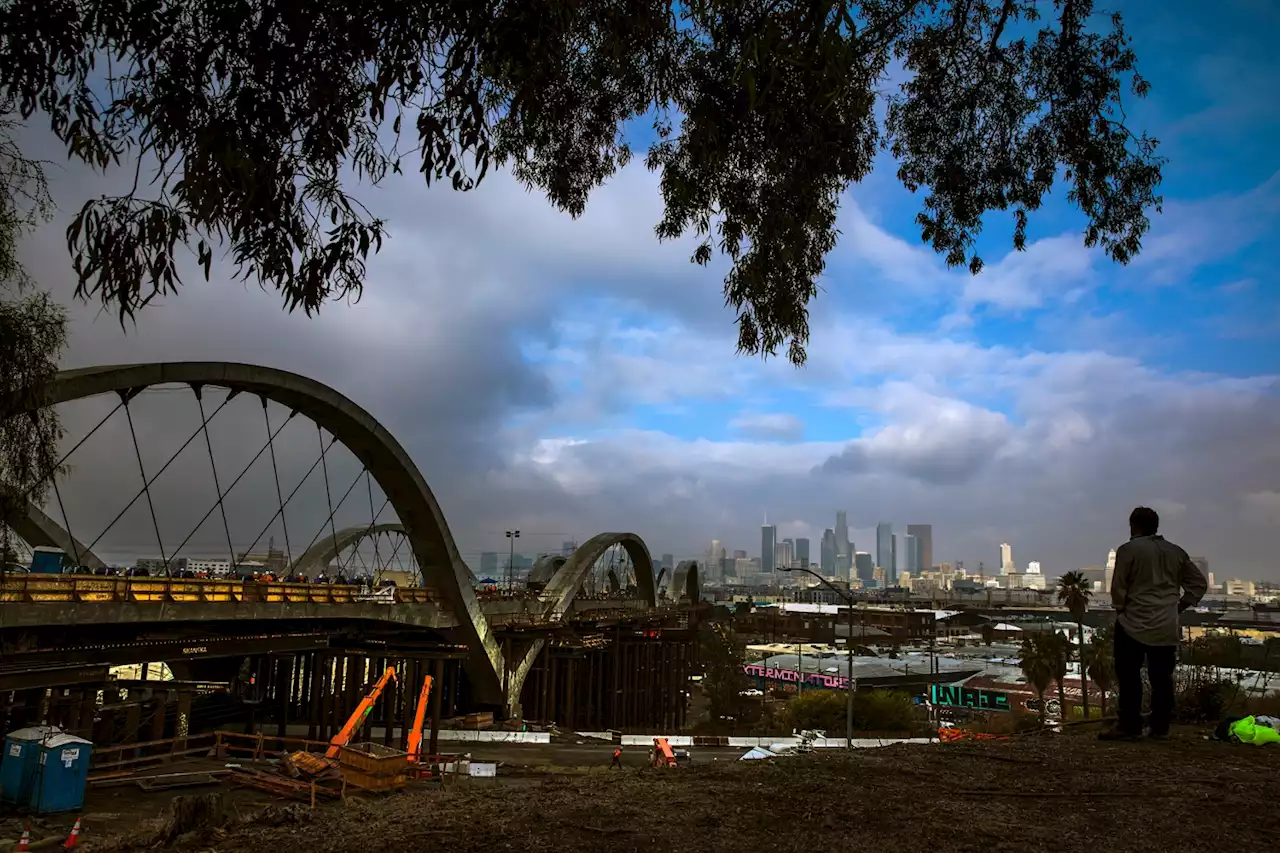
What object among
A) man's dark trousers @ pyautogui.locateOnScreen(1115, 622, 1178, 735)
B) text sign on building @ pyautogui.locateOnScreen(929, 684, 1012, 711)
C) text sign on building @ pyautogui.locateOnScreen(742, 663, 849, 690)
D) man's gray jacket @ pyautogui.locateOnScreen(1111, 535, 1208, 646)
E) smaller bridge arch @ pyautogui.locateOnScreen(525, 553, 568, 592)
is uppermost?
man's gray jacket @ pyautogui.locateOnScreen(1111, 535, 1208, 646)

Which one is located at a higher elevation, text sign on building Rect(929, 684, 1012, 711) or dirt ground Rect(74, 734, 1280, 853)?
dirt ground Rect(74, 734, 1280, 853)

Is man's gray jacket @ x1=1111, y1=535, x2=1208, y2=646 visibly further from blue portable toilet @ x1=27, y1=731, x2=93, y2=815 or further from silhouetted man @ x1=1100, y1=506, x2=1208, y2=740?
blue portable toilet @ x1=27, y1=731, x2=93, y2=815

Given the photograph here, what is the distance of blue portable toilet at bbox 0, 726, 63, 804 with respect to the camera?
66.7ft

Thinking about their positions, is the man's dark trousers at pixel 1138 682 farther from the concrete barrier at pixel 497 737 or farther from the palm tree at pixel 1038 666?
the palm tree at pixel 1038 666

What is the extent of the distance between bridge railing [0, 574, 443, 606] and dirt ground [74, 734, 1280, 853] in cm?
2059

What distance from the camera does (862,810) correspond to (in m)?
5.75

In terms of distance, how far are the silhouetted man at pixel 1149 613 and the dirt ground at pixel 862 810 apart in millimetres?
883

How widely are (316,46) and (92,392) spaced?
25.8 meters

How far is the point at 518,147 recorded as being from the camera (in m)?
12.7

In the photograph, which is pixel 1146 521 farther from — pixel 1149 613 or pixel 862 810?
pixel 862 810

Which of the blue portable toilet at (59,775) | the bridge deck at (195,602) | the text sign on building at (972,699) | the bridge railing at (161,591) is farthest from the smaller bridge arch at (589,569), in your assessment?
the blue portable toilet at (59,775)

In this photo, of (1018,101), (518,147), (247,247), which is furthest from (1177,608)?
(518,147)

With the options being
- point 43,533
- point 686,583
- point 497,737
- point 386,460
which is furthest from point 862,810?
point 686,583

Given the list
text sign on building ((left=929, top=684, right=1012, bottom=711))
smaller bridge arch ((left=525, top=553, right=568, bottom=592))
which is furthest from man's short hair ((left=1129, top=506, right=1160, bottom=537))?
smaller bridge arch ((left=525, top=553, right=568, bottom=592))
